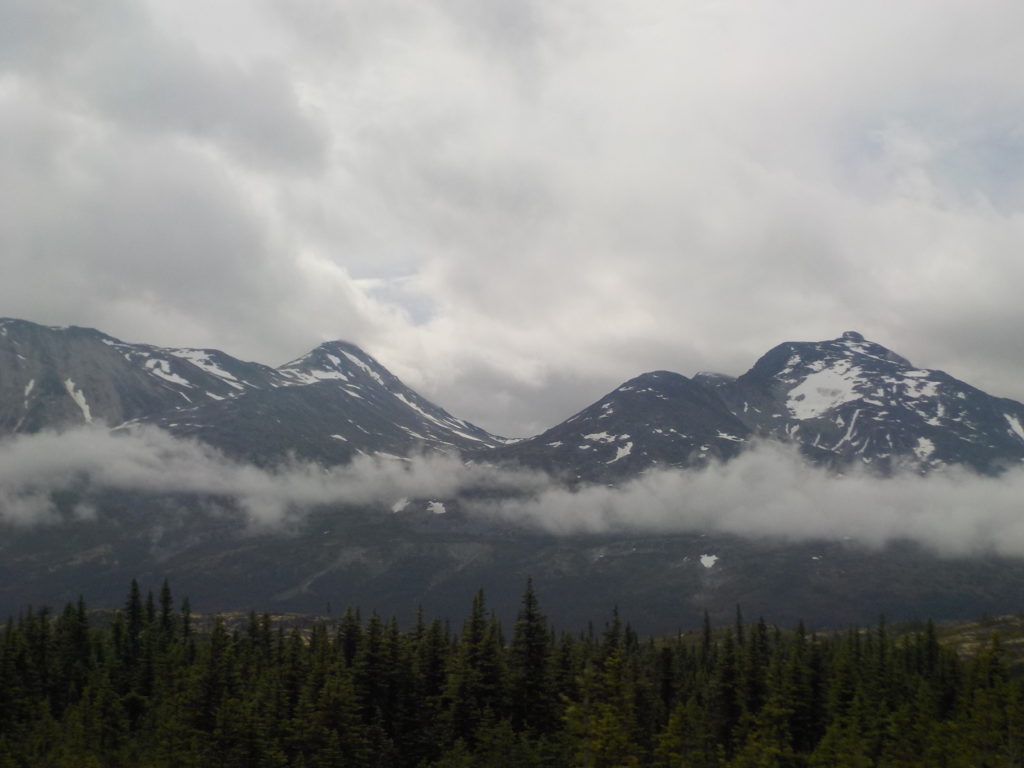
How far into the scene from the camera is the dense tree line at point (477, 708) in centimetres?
6894

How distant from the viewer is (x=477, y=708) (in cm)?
8250

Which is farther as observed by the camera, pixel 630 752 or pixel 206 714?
pixel 206 714

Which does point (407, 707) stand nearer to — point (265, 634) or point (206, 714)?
point (206, 714)

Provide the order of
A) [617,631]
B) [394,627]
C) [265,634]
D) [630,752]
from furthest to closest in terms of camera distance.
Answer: [265,634]
[617,631]
[394,627]
[630,752]

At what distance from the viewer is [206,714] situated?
83312 mm

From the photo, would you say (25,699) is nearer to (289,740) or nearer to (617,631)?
(289,740)

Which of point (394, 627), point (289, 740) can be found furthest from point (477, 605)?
point (289, 740)

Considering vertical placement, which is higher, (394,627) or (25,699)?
(394,627)

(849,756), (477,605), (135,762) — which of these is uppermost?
(477,605)

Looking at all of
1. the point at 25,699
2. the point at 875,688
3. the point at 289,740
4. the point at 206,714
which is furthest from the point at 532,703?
the point at 25,699

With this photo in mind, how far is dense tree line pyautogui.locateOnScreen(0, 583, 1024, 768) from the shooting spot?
68938mm

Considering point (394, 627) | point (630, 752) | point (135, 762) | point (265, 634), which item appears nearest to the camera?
point (630, 752)

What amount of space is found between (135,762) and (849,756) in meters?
56.9

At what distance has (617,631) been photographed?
364 ft
